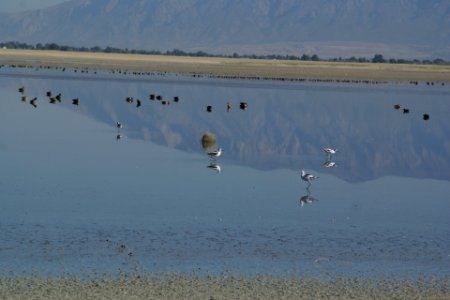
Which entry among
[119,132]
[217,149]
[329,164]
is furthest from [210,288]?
[119,132]

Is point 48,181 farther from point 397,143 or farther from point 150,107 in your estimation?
point 150,107

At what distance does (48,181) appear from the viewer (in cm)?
2112

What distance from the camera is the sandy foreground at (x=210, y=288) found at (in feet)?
41.0

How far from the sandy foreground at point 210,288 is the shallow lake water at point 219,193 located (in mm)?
563

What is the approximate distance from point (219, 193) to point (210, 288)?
7924mm

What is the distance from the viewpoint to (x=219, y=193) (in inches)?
824

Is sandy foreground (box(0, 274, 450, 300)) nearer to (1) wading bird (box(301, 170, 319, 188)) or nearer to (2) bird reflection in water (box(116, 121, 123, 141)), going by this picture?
(1) wading bird (box(301, 170, 319, 188))

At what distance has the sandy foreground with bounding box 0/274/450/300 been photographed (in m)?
12.5

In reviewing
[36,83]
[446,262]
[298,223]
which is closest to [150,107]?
[36,83]

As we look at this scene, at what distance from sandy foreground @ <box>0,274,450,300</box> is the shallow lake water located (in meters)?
0.56

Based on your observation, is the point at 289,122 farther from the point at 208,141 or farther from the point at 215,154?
the point at 215,154

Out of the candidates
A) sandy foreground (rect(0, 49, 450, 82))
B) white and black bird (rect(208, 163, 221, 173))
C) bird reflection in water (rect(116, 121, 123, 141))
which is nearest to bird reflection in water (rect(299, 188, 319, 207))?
white and black bird (rect(208, 163, 221, 173))

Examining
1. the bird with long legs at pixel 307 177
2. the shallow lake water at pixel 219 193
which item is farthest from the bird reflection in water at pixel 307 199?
the bird with long legs at pixel 307 177

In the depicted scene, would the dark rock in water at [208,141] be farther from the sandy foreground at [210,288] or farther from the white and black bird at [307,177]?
the sandy foreground at [210,288]
